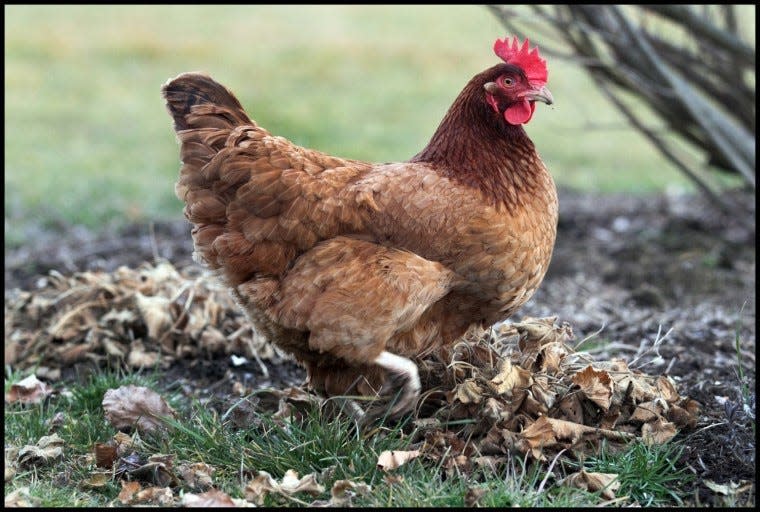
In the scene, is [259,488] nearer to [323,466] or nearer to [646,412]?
[323,466]

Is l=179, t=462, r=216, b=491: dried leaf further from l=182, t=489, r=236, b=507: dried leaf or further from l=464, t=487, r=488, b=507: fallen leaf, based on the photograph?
l=464, t=487, r=488, b=507: fallen leaf

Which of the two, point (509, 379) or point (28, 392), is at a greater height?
point (28, 392)

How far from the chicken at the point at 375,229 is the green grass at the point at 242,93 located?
3.61 metres

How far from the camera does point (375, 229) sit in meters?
3.46

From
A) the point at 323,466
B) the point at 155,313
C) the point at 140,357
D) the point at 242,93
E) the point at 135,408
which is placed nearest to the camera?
the point at 323,466

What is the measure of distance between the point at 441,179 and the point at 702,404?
145cm

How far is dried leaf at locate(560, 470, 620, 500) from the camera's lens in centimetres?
305

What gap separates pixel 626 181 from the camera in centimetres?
998

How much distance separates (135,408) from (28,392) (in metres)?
0.76

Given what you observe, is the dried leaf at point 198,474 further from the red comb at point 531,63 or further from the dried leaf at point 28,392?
the red comb at point 531,63

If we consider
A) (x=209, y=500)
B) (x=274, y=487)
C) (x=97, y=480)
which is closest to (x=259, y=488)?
(x=274, y=487)

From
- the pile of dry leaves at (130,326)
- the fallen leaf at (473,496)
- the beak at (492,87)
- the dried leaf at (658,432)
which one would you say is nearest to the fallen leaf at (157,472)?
the fallen leaf at (473,496)

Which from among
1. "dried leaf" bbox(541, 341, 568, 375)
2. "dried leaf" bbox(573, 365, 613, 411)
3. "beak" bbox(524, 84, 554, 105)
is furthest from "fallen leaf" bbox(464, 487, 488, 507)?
"beak" bbox(524, 84, 554, 105)

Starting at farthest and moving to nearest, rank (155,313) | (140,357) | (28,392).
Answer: (155,313) → (140,357) → (28,392)
